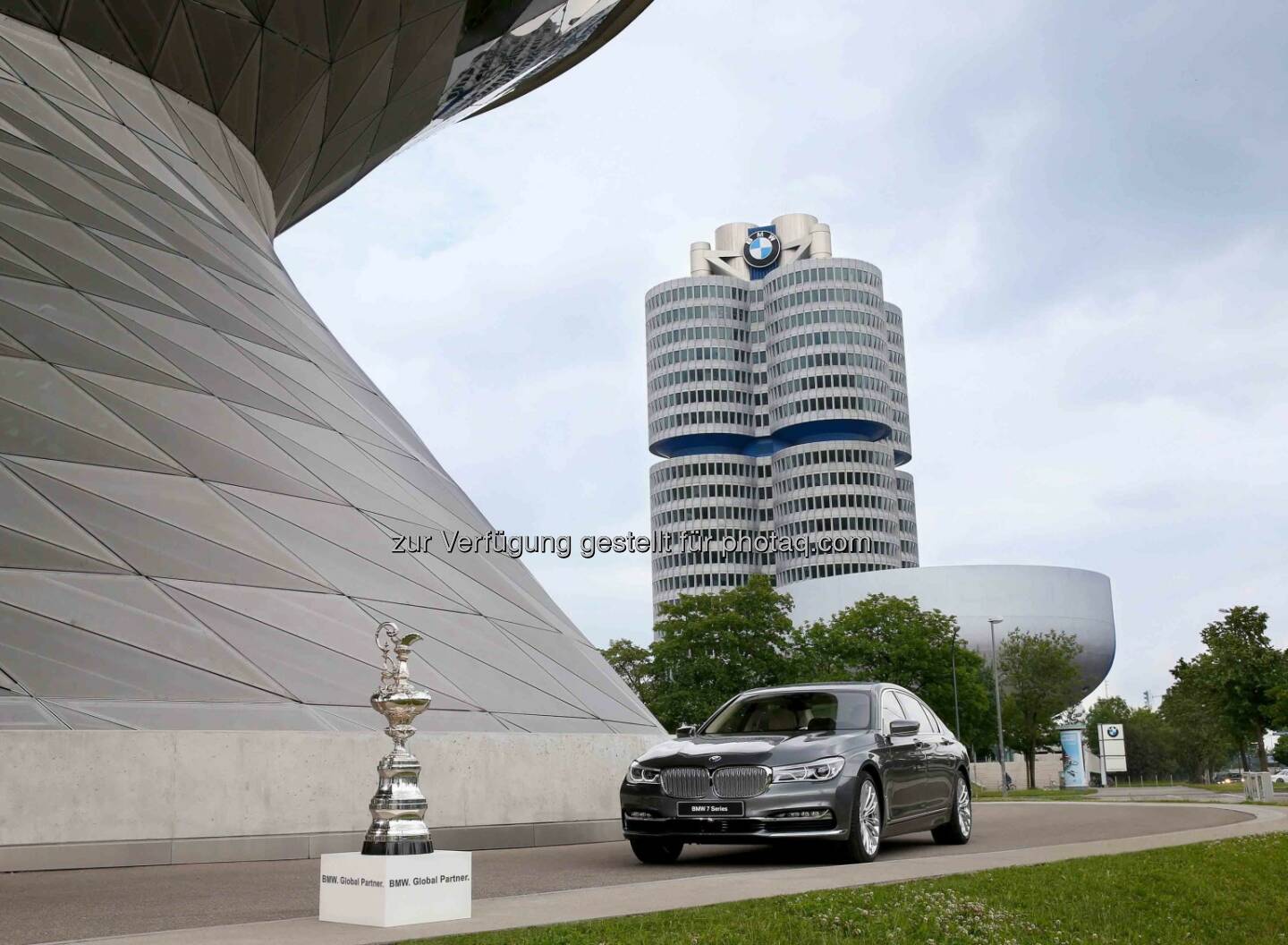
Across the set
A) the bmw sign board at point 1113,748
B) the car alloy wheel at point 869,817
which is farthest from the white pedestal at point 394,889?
the bmw sign board at point 1113,748

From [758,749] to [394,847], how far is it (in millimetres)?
4708

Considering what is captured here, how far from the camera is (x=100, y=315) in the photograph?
15.4m

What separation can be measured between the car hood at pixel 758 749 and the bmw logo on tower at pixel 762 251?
580 feet

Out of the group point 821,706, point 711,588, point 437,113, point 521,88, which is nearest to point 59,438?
point 821,706

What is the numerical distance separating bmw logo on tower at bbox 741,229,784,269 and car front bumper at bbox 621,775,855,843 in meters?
178

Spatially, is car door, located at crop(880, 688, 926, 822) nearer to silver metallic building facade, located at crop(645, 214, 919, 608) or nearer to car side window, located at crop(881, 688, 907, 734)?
car side window, located at crop(881, 688, 907, 734)

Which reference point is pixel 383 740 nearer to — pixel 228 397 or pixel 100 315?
pixel 228 397

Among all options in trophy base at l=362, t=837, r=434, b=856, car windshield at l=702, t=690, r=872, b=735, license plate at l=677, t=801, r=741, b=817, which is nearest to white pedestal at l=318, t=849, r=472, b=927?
trophy base at l=362, t=837, r=434, b=856

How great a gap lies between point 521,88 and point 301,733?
1043 inches

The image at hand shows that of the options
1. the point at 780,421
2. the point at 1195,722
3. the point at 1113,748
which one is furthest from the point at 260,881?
the point at 780,421

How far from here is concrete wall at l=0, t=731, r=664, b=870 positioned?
9156mm

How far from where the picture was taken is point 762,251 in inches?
7239

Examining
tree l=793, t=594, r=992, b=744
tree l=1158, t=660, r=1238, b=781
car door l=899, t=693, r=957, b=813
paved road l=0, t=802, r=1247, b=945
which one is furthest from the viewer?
tree l=793, t=594, r=992, b=744

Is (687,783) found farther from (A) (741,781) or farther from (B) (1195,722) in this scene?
(B) (1195,722)
